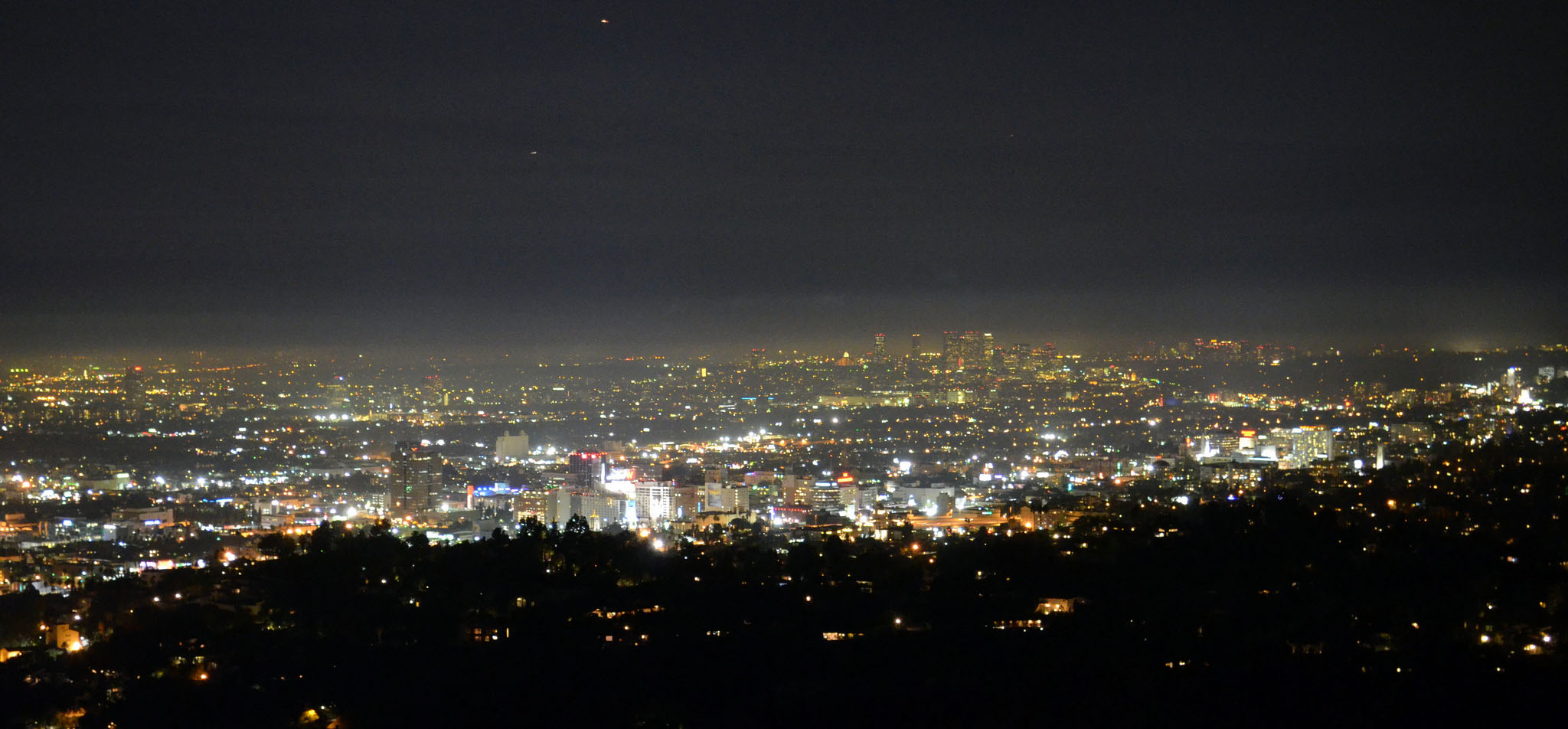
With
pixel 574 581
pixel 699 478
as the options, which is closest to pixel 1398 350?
pixel 699 478

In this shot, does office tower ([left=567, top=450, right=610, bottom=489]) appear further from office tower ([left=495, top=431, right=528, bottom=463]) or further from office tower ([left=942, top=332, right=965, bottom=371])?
office tower ([left=942, top=332, right=965, bottom=371])

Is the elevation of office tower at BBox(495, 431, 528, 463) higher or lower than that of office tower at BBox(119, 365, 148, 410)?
lower

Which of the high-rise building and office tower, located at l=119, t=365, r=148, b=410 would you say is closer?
the high-rise building

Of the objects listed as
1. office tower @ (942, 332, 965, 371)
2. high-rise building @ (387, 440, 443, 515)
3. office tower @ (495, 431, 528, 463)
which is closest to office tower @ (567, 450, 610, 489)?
office tower @ (495, 431, 528, 463)

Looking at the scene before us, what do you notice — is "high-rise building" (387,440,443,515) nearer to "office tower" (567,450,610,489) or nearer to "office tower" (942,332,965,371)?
"office tower" (567,450,610,489)

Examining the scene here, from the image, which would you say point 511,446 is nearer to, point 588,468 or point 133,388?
point 588,468

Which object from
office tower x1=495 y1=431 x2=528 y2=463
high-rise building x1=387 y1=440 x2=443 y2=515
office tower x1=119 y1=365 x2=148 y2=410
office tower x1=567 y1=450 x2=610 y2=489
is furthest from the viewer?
office tower x1=119 y1=365 x2=148 y2=410

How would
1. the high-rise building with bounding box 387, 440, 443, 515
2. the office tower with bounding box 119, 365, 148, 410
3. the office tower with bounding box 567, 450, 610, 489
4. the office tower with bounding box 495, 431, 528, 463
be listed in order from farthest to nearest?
the office tower with bounding box 119, 365, 148, 410, the office tower with bounding box 495, 431, 528, 463, the office tower with bounding box 567, 450, 610, 489, the high-rise building with bounding box 387, 440, 443, 515

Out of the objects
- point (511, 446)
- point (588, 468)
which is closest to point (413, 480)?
point (588, 468)
